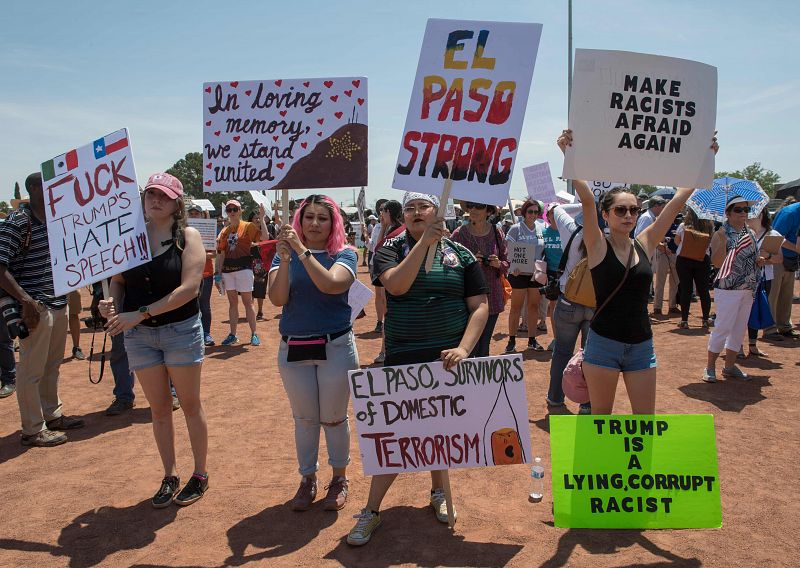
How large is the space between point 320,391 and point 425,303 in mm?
1022

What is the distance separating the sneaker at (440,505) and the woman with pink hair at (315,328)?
2.14 ft

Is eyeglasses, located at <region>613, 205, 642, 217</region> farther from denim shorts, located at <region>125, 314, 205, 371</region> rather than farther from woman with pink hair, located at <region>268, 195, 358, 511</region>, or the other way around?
denim shorts, located at <region>125, 314, 205, 371</region>

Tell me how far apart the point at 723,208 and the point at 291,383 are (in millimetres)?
6707

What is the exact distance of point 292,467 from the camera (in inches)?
199

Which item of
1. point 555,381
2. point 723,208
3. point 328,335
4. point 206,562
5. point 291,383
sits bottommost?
point 206,562

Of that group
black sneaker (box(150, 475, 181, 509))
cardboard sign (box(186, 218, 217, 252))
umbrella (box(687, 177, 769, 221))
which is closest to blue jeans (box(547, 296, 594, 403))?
umbrella (box(687, 177, 769, 221))

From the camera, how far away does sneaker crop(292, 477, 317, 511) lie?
13.9 ft

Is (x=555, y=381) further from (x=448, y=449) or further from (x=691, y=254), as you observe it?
(x=691, y=254)

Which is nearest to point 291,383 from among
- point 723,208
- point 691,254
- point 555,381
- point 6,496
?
point 6,496

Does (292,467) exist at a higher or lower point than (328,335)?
lower

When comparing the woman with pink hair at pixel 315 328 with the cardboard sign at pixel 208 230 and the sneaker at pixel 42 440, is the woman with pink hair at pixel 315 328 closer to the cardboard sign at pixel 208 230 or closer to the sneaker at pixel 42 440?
the sneaker at pixel 42 440

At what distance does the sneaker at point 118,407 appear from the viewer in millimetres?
6523

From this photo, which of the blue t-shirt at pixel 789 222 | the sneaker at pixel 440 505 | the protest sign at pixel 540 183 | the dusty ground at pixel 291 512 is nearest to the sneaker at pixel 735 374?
the dusty ground at pixel 291 512

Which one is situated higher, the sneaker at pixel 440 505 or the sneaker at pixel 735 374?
the sneaker at pixel 735 374
